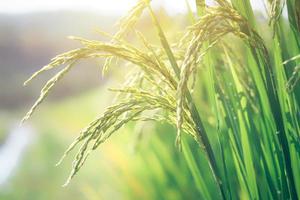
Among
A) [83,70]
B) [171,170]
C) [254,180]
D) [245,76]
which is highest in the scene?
[245,76]

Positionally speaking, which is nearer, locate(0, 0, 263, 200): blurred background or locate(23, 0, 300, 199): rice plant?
locate(23, 0, 300, 199): rice plant

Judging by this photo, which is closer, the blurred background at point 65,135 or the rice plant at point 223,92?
the rice plant at point 223,92

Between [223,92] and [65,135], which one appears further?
[65,135]

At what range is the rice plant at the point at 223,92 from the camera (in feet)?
3.71

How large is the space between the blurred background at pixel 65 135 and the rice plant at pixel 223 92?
149 millimetres

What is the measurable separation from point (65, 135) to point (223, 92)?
5759 mm

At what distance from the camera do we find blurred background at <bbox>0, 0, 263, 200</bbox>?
2939 millimetres

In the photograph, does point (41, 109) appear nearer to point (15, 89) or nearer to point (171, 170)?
point (15, 89)

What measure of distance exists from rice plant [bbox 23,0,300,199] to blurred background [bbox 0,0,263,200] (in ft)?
0.49

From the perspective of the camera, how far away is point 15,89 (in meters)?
12.5

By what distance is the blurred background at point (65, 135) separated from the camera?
2.94 meters

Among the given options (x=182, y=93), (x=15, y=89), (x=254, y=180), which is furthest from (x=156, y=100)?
(x=15, y=89)

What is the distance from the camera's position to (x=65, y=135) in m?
7.09

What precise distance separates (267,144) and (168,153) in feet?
5.06
